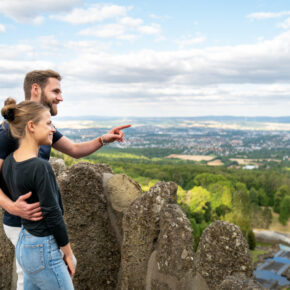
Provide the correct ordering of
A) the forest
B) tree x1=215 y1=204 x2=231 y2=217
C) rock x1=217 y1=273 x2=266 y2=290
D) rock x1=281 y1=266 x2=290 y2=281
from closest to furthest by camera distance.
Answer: rock x1=217 y1=273 x2=266 y2=290, rock x1=281 y1=266 x2=290 y2=281, the forest, tree x1=215 y1=204 x2=231 y2=217

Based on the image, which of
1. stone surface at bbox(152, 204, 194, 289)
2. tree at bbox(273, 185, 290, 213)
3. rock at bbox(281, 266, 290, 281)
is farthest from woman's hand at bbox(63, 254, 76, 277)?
tree at bbox(273, 185, 290, 213)

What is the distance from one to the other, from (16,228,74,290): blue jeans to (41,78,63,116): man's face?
1707mm

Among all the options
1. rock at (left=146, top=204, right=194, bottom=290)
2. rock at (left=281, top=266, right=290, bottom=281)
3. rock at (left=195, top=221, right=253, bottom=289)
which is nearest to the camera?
rock at (left=195, top=221, right=253, bottom=289)

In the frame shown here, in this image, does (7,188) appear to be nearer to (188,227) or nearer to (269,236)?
(188,227)

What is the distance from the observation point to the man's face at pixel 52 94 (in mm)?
4402

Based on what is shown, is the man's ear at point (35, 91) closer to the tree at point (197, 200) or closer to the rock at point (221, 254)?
the rock at point (221, 254)

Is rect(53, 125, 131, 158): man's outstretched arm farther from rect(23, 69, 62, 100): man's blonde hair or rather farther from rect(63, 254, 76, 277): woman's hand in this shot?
rect(63, 254, 76, 277): woman's hand

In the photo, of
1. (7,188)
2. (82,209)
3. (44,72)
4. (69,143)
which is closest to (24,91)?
(44,72)

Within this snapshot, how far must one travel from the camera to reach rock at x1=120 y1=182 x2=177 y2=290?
5.50m

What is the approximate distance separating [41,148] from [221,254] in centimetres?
286

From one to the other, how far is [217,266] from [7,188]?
119 inches

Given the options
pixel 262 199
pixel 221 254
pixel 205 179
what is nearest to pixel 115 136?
pixel 221 254

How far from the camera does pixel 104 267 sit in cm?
618

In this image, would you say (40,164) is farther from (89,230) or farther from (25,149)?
(89,230)
